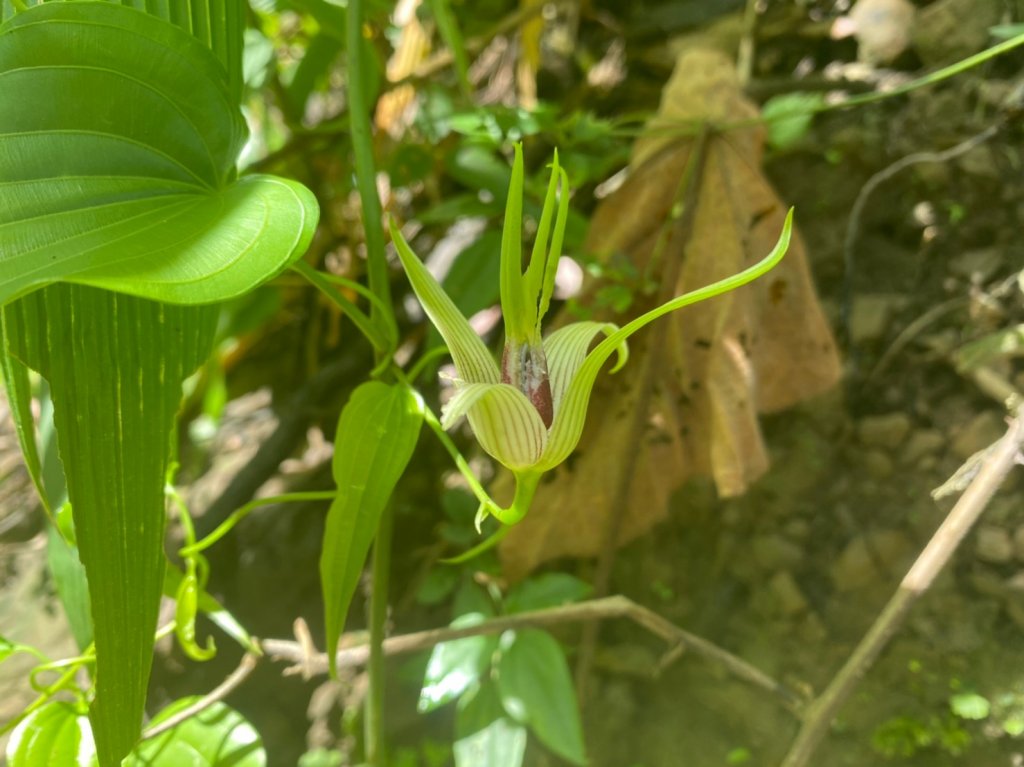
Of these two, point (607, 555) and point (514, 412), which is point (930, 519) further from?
point (514, 412)

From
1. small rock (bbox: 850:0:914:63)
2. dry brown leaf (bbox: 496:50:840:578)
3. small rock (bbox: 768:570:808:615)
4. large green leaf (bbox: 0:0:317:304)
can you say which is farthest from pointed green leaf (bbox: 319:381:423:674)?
small rock (bbox: 850:0:914:63)

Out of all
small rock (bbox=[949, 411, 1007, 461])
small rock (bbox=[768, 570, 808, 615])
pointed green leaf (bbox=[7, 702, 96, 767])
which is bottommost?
small rock (bbox=[768, 570, 808, 615])

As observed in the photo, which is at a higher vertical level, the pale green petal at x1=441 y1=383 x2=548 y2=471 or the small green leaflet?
the pale green petal at x1=441 y1=383 x2=548 y2=471

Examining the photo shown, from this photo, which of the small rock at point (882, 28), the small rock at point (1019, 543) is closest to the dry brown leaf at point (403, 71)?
the small rock at point (882, 28)

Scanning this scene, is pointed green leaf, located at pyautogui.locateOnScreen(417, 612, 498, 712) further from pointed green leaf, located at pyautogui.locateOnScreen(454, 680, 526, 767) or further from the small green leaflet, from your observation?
the small green leaflet

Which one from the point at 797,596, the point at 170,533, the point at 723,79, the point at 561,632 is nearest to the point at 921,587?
the point at 797,596

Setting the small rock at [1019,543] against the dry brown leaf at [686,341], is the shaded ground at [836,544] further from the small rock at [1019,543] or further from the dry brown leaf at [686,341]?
the dry brown leaf at [686,341]

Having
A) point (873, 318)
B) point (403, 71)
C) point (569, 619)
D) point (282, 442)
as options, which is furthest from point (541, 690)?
point (403, 71)
